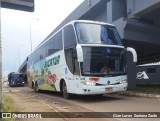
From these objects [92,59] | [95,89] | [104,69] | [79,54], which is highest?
[79,54]

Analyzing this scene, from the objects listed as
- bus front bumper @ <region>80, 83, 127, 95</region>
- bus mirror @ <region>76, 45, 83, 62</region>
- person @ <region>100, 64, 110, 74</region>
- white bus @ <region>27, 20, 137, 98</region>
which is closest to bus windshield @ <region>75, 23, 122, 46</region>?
white bus @ <region>27, 20, 137, 98</region>

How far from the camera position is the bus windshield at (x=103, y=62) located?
1498 cm

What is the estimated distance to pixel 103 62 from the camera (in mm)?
15258

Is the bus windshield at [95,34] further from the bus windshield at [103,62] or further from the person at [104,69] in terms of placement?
the person at [104,69]

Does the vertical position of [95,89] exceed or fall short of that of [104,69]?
it falls short

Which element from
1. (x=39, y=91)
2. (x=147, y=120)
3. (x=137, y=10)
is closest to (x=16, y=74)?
(x=39, y=91)

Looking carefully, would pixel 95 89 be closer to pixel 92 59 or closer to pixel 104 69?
pixel 104 69

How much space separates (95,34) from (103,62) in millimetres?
1449

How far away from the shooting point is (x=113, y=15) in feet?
74.0

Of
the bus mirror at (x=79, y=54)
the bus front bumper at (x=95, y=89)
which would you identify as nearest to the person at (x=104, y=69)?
the bus front bumper at (x=95, y=89)

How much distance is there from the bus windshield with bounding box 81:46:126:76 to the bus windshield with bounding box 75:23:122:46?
433 millimetres

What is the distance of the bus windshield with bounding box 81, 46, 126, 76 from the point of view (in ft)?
49.2

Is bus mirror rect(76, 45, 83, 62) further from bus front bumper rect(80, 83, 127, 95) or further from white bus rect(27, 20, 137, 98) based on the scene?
bus front bumper rect(80, 83, 127, 95)

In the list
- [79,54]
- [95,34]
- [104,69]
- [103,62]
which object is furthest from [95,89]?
[95,34]
